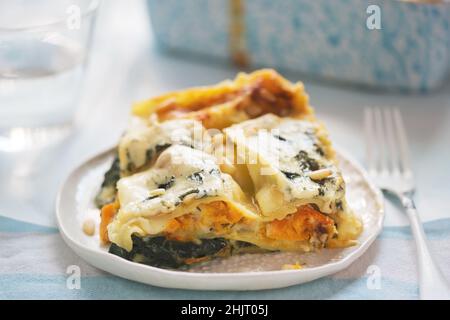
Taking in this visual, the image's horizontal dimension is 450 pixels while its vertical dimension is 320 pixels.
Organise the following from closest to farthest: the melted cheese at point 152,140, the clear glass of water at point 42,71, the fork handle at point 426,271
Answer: the fork handle at point 426,271
the melted cheese at point 152,140
the clear glass of water at point 42,71

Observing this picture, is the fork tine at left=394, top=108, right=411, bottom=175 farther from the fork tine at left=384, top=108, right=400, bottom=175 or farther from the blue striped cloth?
the blue striped cloth

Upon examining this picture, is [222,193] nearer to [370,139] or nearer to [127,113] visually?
[370,139]

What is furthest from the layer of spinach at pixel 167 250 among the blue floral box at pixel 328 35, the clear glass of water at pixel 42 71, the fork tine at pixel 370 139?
the blue floral box at pixel 328 35

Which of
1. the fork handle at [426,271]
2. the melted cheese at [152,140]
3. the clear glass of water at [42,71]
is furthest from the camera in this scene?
the clear glass of water at [42,71]

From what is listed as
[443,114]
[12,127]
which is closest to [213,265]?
[12,127]

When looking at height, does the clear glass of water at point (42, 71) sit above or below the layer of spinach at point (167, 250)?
above

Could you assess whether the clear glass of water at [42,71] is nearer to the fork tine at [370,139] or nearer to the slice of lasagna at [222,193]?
the slice of lasagna at [222,193]


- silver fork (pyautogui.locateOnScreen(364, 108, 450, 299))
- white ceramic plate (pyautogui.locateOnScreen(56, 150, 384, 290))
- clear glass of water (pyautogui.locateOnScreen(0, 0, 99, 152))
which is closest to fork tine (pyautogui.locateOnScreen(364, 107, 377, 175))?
silver fork (pyautogui.locateOnScreen(364, 108, 450, 299))
